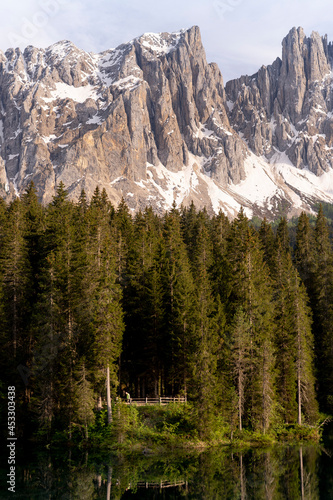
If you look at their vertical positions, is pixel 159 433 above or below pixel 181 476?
above

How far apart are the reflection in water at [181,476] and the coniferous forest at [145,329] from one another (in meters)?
4.76

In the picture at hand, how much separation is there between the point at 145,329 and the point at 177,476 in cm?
1636

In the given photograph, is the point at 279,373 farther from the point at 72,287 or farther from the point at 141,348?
the point at 72,287

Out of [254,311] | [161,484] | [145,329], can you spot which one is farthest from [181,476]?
[254,311]

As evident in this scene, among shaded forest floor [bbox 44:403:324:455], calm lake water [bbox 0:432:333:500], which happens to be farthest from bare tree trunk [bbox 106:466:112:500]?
shaded forest floor [bbox 44:403:324:455]

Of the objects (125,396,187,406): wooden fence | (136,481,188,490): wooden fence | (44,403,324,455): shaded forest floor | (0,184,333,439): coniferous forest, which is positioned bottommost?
(136,481,188,490): wooden fence

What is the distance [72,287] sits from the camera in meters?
43.5

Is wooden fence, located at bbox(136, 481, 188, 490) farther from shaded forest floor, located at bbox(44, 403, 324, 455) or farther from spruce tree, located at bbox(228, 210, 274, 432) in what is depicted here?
spruce tree, located at bbox(228, 210, 274, 432)

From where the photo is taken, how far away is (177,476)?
32938 mm

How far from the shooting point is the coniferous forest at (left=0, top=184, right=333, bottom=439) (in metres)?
42.0

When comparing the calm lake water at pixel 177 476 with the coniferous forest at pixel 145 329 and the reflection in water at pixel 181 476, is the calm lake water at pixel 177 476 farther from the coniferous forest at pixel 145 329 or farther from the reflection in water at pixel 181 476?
the coniferous forest at pixel 145 329

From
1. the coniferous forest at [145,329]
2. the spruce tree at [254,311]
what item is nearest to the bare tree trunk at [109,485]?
the coniferous forest at [145,329]

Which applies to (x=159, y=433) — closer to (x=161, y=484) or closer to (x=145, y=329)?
(x=145, y=329)

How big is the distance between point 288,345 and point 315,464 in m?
14.4
